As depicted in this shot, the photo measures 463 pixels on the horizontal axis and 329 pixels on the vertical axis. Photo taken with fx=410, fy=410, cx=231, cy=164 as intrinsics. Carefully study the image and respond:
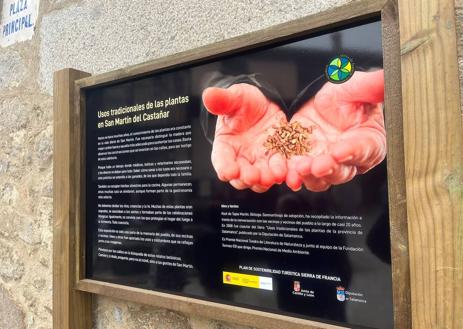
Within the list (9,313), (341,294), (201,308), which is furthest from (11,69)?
(341,294)

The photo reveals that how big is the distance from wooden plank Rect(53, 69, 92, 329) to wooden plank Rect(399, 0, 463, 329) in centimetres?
125

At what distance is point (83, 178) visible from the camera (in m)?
1.62

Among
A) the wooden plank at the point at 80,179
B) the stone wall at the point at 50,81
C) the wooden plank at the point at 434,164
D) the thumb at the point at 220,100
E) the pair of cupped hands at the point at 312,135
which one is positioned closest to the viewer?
the wooden plank at the point at 434,164

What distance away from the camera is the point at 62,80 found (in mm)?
1661

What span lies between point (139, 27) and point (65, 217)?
80 cm

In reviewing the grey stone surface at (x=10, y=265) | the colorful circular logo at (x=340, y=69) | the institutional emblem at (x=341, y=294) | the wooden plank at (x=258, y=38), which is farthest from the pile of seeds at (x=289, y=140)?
the grey stone surface at (x=10, y=265)

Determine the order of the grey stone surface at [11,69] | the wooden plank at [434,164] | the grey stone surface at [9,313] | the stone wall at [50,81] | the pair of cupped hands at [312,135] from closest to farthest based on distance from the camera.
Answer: the wooden plank at [434,164], the pair of cupped hands at [312,135], the stone wall at [50,81], the grey stone surface at [9,313], the grey stone surface at [11,69]

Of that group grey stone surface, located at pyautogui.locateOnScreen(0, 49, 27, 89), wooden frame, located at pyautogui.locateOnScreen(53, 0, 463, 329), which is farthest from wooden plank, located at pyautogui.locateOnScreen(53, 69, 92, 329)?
grey stone surface, located at pyautogui.locateOnScreen(0, 49, 27, 89)

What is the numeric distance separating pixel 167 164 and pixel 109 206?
336 mm

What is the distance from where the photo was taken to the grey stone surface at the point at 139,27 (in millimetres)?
1318

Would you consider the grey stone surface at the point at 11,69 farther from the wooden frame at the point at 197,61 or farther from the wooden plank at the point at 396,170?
the wooden plank at the point at 396,170

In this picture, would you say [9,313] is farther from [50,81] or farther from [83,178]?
[50,81]

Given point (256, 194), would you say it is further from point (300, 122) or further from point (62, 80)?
point (62, 80)

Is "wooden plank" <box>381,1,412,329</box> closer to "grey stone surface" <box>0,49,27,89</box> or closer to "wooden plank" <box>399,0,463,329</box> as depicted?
"wooden plank" <box>399,0,463,329</box>
